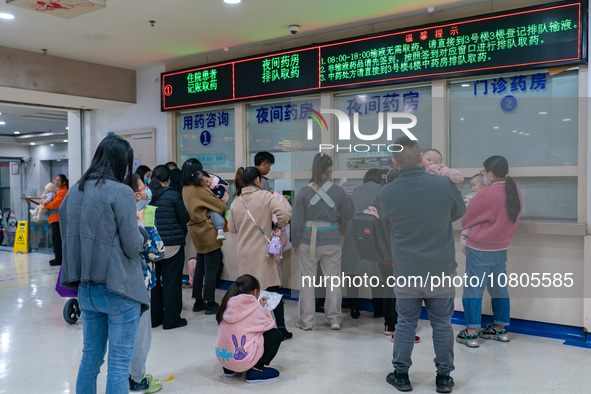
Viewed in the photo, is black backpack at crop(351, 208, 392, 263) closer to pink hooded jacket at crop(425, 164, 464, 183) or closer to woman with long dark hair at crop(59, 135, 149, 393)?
pink hooded jacket at crop(425, 164, 464, 183)

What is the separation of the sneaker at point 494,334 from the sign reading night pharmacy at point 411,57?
6.83ft

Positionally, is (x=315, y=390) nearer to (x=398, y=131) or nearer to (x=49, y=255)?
(x=398, y=131)

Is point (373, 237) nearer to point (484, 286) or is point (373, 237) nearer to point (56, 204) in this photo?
point (484, 286)

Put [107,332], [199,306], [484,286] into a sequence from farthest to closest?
[199,306] < [484,286] < [107,332]

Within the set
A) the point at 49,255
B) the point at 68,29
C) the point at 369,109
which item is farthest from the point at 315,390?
the point at 49,255

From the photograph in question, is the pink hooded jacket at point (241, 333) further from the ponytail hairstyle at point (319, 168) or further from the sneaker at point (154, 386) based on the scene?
the ponytail hairstyle at point (319, 168)

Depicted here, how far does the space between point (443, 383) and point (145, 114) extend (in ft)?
17.6

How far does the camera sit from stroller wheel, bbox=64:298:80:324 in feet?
14.8

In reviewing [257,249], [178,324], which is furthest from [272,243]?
[178,324]

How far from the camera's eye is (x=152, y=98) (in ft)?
22.8

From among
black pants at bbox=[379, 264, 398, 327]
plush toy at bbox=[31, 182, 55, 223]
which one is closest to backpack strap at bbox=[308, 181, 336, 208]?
black pants at bbox=[379, 264, 398, 327]

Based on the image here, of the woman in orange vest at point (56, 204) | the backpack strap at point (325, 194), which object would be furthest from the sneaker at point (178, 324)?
the woman in orange vest at point (56, 204)

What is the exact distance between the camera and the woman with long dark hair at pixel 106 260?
2260 mm

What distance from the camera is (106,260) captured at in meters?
2.25
